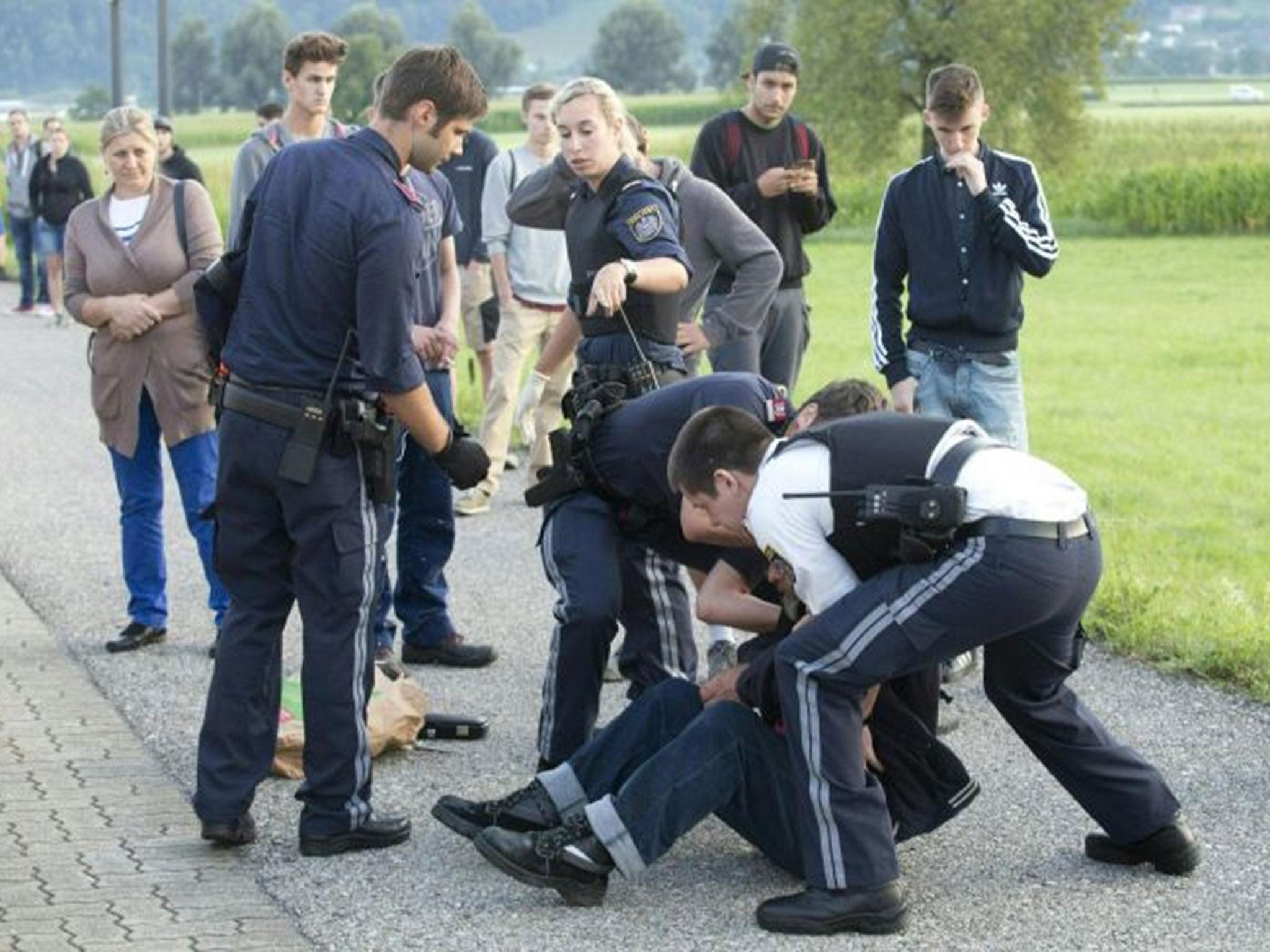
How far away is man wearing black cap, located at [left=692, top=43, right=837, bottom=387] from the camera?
1079 centimetres

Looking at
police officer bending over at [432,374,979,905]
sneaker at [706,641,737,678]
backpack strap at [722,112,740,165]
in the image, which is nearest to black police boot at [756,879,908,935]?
police officer bending over at [432,374,979,905]

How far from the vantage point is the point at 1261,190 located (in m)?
44.0

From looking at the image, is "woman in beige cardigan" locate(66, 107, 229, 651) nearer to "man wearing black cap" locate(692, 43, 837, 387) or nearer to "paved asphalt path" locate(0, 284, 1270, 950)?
"paved asphalt path" locate(0, 284, 1270, 950)

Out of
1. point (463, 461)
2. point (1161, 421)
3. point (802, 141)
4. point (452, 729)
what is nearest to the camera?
point (463, 461)

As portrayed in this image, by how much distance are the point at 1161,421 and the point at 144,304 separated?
11.0 meters

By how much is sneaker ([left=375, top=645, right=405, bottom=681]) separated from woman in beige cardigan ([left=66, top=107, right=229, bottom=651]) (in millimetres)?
975

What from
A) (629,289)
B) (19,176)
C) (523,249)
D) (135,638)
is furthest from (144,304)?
(19,176)

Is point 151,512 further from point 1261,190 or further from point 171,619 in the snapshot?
point 1261,190

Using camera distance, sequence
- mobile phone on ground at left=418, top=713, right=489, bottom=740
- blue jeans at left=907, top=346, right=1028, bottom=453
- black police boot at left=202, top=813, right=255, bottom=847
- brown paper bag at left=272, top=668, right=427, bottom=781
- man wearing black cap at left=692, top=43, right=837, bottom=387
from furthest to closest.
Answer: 1. man wearing black cap at left=692, top=43, right=837, bottom=387
2. blue jeans at left=907, top=346, right=1028, bottom=453
3. mobile phone on ground at left=418, top=713, right=489, bottom=740
4. brown paper bag at left=272, top=668, right=427, bottom=781
5. black police boot at left=202, top=813, right=255, bottom=847

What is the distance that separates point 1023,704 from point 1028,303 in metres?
25.4

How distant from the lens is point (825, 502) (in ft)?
18.2

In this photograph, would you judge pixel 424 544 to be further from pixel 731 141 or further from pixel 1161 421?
pixel 1161 421

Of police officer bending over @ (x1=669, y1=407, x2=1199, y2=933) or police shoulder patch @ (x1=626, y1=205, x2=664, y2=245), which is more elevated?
police shoulder patch @ (x1=626, y1=205, x2=664, y2=245)

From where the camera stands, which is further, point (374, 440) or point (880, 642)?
point (374, 440)
